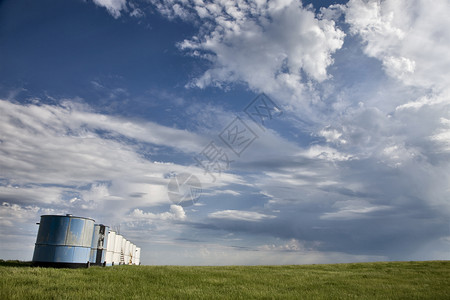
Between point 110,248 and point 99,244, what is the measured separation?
12.0ft

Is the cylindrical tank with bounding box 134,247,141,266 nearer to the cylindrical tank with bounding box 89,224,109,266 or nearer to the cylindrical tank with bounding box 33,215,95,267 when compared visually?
the cylindrical tank with bounding box 89,224,109,266

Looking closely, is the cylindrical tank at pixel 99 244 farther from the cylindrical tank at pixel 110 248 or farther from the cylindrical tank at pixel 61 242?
the cylindrical tank at pixel 61 242

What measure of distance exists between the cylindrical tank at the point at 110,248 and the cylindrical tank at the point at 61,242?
931cm

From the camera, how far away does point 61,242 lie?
30.6m

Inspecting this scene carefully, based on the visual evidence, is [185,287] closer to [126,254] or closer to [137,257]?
[126,254]

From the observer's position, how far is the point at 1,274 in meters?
23.2

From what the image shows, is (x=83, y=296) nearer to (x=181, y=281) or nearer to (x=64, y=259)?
(x=181, y=281)

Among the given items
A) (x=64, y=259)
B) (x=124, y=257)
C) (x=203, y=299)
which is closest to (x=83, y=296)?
(x=203, y=299)

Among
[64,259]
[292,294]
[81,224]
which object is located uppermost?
[81,224]

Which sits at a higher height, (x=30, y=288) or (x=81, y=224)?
(x=81, y=224)

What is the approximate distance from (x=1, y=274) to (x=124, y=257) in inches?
1257

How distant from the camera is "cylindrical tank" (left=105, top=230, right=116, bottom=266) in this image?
135 ft

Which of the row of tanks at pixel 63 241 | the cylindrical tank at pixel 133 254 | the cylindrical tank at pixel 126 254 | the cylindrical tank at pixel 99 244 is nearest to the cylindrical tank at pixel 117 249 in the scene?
the cylindrical tank at pixel 99 244

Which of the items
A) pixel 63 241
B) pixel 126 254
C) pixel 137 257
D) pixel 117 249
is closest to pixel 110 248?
pixel 117 249
